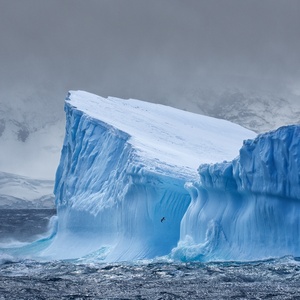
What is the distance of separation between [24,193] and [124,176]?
9307 centimetres

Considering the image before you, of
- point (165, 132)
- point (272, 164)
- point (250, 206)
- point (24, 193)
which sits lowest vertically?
point (250, 206)

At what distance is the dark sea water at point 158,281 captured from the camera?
13.5 metres

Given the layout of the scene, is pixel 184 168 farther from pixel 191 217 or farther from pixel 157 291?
pixel 157 291

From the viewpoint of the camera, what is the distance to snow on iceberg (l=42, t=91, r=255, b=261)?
71.7 ft

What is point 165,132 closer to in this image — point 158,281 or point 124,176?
point 124,176

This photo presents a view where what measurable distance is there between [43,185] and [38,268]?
102 metres

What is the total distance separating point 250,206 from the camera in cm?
1847

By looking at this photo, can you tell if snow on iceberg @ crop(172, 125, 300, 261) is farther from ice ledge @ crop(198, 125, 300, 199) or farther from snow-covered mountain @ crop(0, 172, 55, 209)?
snow-covered mountain @ crop(0, 172, 55, 209)

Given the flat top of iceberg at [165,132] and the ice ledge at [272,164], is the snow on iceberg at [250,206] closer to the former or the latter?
the ice ledge at [272,164]

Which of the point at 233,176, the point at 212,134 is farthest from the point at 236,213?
the point at 212,134

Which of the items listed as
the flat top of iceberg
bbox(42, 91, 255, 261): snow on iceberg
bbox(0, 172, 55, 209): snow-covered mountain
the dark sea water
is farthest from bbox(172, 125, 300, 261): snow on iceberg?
bbox(0, 172, 55, 209): snow-covered mountain

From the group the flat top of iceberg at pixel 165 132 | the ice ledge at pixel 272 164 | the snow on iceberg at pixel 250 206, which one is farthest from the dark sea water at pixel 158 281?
the flat top of iceberg at pixel 165 132

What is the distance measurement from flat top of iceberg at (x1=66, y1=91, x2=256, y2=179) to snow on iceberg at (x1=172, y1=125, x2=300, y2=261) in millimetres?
2620

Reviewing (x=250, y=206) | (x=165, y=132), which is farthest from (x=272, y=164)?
(x=165, y=132)
